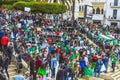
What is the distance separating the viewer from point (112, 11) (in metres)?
74.2

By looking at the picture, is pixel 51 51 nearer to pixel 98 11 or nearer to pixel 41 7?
pixel 41 7

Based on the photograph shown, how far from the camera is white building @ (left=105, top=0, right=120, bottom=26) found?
73.3 metres

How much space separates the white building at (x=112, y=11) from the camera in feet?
241

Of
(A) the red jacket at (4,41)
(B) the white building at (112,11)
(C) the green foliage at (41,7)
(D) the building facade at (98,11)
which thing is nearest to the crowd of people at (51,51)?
(A) the red jacket at (4,41)

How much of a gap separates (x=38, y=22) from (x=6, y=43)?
51.3ft

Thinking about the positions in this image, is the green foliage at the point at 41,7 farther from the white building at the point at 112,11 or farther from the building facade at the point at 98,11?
the white building at the point at 112,11

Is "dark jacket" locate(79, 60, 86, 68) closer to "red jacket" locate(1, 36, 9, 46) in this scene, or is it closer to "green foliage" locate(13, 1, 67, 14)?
"red jacket" locate(1, 36, 9, 46)

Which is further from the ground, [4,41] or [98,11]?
[4,41]

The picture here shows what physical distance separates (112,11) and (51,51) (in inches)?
2028

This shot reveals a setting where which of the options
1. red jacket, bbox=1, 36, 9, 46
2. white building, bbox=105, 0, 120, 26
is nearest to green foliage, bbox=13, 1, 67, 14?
red jacket, bbox=1, 36, 9, 46

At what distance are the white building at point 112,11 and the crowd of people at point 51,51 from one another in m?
33.1

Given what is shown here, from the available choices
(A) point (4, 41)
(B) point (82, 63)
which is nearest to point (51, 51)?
(B) point (82, 63)

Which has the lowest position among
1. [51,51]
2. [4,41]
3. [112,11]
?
[112,11]

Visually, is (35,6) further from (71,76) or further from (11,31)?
(71,76)
